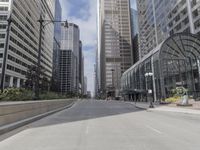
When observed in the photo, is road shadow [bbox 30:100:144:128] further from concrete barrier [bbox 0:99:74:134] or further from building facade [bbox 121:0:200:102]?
building facade [bbox 121:0:200:102]

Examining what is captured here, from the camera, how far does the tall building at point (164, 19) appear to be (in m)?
64.2

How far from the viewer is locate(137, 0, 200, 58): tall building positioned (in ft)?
211

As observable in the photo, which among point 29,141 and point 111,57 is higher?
point 111,57

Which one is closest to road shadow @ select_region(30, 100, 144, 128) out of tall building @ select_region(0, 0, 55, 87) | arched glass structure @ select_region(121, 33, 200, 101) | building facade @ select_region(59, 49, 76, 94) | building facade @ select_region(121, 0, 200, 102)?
building facade @ select_region(121, 0, 200, 102)

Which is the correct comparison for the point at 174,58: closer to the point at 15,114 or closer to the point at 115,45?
the point at 15,114

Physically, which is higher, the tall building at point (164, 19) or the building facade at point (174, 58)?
the tall building at point (164, 19)

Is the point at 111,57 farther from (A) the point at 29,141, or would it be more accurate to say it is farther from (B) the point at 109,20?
(A) the point at 29,141

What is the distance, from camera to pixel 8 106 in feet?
36.2

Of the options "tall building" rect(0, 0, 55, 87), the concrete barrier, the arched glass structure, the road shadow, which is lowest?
the road shadow

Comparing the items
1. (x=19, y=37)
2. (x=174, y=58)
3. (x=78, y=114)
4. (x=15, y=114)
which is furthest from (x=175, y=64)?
(x=19, y=37)

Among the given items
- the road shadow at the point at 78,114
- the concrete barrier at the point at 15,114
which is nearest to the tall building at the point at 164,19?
the road shadow at the point at 78,114

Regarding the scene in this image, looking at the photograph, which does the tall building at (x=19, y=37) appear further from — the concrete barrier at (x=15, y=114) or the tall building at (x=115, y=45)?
the tall building at (x=115, y=45)

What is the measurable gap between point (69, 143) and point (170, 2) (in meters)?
83.7

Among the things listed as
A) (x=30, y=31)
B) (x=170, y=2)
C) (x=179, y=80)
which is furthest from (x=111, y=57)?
(x=179, y=80)
